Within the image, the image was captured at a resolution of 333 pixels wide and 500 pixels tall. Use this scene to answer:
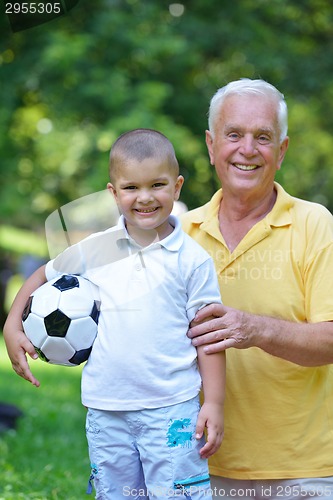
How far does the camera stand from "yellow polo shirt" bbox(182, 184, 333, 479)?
11.4 ft

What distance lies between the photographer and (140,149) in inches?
123

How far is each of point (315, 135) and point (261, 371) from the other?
12641mm

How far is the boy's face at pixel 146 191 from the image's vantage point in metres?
3.09

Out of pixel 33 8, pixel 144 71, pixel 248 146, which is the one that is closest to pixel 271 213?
pixel 248 146

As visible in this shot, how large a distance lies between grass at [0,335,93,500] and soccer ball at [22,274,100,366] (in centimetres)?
172

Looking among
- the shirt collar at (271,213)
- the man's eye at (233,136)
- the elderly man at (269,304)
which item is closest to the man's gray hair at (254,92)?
the elderly man at (269,304)

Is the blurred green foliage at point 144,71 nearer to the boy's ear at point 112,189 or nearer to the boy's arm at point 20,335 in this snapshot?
the boy's arm at point 20,335

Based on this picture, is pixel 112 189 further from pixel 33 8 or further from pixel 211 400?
pixel 33 8

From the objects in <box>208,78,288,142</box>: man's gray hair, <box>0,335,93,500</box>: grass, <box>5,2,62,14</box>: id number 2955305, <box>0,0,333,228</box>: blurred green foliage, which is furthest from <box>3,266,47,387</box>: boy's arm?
<box>0,0,333,228</box>: blurred green foliage

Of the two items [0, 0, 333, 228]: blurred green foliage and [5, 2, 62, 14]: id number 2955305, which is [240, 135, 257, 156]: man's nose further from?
[0, 0, 333, 228]: blurred green foliage

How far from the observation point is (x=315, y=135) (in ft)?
51.3

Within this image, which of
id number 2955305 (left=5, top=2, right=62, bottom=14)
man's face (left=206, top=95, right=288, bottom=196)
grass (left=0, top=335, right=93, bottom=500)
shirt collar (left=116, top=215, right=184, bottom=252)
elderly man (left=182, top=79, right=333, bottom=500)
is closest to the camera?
shirt collar (left=116, top=215, right=184, bottom=252)

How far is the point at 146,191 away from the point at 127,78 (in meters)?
8.66

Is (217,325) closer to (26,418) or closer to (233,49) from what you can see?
(26,418)
